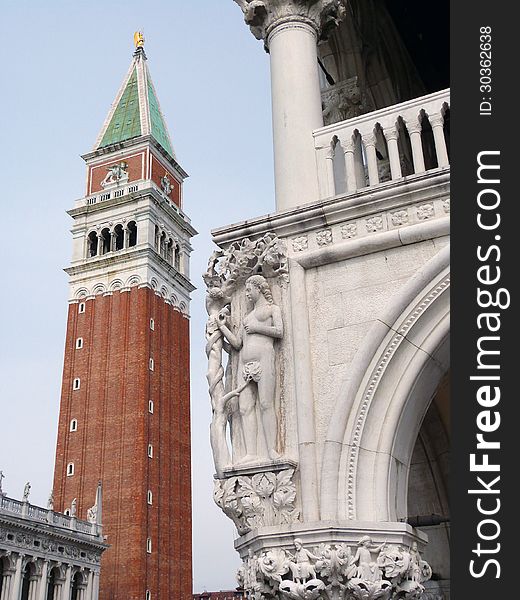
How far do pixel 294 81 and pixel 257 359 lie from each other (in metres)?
2.22

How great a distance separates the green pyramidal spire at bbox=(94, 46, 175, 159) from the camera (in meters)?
61.2

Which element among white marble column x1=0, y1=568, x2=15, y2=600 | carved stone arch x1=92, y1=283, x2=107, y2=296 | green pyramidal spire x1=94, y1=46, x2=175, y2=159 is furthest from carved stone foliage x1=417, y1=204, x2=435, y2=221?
green pyramidal spire x1=94, y1=46, x2=175, y2=159

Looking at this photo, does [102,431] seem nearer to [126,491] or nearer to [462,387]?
[126,491]

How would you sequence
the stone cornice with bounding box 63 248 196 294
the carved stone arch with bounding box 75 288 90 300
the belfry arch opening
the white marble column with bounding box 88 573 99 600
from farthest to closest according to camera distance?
the carved stone arch with bounding box 75 288 90 300 → the stone cornice with bounding box 63 248 196 294 → the white marble column with bounding box 88 573 99 600 → the belfry arch opening

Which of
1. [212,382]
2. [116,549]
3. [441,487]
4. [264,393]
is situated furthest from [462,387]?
[116,549]

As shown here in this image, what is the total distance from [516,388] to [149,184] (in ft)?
181

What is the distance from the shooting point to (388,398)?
4566 mm

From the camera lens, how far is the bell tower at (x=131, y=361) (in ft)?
158

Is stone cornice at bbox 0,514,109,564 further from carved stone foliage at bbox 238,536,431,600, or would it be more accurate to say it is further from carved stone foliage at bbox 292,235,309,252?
carved stone foliage at bbox 238,536,431,600

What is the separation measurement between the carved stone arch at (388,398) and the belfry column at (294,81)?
1249 millimetres

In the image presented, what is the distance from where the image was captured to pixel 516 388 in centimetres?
340

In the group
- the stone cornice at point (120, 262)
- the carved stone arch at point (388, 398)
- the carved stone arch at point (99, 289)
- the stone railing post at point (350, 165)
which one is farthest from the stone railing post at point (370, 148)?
the carved stone arch at point (99, 289)

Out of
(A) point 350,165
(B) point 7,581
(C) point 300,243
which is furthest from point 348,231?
(B) point 7,581

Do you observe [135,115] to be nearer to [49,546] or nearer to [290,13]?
[49,546]
